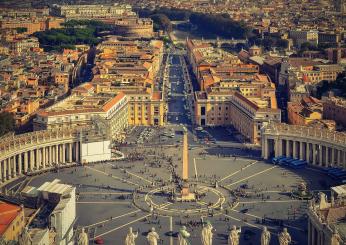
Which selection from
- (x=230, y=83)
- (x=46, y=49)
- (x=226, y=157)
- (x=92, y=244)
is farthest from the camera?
(x=46, y=49)

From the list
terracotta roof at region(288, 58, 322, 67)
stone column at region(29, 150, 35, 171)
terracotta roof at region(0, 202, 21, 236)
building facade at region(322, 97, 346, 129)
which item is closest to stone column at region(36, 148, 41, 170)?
stone column at region(29, 150, 35, 171)

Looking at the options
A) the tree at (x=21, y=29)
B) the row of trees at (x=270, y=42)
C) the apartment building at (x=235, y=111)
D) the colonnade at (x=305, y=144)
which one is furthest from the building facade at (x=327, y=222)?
the tree at (x=21, y=29)

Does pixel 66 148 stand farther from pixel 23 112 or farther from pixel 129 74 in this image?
pixel 129 74

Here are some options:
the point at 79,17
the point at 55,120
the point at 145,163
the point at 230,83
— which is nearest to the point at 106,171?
the point at 145,163

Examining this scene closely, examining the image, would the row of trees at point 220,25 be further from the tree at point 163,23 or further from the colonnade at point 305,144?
the colonnade at point 305,144

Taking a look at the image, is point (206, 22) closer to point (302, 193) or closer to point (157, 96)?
point (157, 96)

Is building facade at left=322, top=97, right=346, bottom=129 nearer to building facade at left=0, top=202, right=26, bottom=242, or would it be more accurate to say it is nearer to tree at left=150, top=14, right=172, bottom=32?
building facade at left=0, top=202, right=26, bottom=242

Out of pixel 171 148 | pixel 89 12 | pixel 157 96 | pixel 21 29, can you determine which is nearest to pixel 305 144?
pixel 171 148
